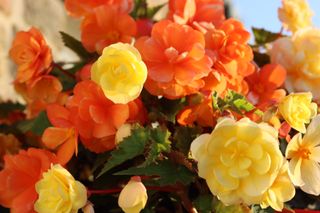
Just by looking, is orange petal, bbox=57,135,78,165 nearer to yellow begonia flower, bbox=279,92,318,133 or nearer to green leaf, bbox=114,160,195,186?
green leaf, bbox=114,160,195,186

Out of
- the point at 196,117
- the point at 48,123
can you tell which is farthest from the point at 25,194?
the point at 196,117

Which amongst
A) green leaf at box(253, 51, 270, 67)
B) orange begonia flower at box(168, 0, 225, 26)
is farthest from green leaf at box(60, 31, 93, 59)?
green leaf at box(253, 51, 270, 67)

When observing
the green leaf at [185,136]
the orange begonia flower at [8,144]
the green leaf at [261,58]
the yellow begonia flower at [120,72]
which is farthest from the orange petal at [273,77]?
the orange begonia flower at [8,144]

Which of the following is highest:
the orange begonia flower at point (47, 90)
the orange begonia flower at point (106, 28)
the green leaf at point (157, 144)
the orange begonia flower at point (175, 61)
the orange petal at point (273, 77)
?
the orange begonia flower at point (175, 61)

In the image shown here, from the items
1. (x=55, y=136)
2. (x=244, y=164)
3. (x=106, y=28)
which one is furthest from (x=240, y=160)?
(x=106, y=28)

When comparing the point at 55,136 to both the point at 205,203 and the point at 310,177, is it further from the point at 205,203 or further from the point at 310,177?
the point at 310,177

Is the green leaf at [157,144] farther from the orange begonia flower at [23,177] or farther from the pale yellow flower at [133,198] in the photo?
the orange begonia flower at [23,177]
